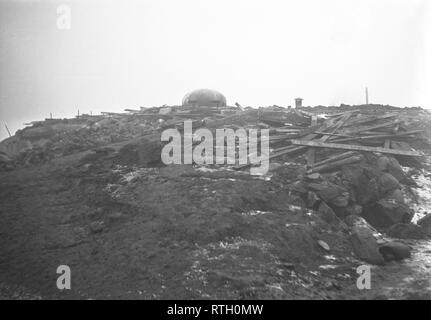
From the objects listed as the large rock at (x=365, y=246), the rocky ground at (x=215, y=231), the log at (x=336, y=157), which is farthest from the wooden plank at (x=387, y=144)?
the large rock at (x=365, y=246)

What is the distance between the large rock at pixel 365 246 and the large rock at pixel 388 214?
1.27m

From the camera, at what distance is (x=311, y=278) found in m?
5.36

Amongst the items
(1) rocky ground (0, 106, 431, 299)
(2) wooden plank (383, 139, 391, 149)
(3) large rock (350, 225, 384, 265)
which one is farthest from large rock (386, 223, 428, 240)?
(2) wooden plank (383, 139, 391, 149)

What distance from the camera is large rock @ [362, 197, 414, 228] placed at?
753 cm

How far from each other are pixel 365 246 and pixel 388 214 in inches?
69.1

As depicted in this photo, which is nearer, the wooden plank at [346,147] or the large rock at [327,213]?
the large rock at [327,213]

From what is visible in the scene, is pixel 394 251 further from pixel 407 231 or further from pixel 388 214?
pixel 388 214

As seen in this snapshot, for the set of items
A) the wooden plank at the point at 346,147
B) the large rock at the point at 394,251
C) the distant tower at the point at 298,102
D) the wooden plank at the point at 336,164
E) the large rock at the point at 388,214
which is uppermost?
the distant tower at the point at 298,102

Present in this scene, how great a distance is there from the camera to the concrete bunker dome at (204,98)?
57.9 ft

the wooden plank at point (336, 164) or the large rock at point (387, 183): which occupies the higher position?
the wooden plank at point (336, 164)

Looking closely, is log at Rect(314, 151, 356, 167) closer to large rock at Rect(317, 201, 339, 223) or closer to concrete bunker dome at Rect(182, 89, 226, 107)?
large rock at Rect(317, 201, 339, 223)

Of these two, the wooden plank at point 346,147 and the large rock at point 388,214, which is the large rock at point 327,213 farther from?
the wooden plank at point 346,147

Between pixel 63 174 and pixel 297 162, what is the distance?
646cm

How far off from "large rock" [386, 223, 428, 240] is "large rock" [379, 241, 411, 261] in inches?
35.2
